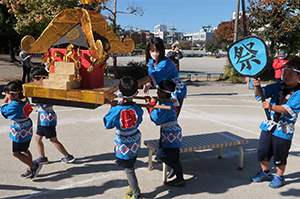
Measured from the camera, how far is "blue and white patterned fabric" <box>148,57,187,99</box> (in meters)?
3.47

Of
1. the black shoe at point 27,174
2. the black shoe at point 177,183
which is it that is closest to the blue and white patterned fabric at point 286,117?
the black shoe at point 177,183

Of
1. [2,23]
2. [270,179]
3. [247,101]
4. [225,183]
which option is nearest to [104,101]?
[225,183]

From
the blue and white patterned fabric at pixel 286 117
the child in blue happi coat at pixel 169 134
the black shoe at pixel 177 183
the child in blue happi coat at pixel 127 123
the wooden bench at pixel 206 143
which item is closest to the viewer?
the child in blue happi coat at pixel 127 123

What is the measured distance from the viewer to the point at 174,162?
3.66 meters

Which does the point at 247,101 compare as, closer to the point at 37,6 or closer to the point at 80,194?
the point at 80,194

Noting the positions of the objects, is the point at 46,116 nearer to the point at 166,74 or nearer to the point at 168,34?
the point at 166,74

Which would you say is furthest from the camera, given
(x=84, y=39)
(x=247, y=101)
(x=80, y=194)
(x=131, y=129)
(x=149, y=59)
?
(x=247, y=101)

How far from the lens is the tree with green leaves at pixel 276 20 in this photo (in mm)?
14195

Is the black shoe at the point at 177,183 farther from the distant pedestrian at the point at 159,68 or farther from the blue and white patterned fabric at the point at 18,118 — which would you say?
the blue and white patterned fabric at the point at 18,118

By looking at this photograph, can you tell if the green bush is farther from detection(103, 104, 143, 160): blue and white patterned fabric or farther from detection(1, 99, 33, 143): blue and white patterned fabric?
detection(103, 104, 143, 160): blue and white patterned fabric

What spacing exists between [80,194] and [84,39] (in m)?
2.08

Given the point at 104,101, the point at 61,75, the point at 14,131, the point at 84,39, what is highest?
the point at 84,39

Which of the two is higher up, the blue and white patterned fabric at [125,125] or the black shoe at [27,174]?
the blue and white patterned fabric at [125,125]

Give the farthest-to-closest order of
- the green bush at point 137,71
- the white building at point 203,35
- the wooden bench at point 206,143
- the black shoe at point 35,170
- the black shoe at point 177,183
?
the white building at point 203,35 → the green bush at point 137,71 → the wooden bench at point 206,143 → the black shoe at point 35,170 → the black shoe at point 177,183
